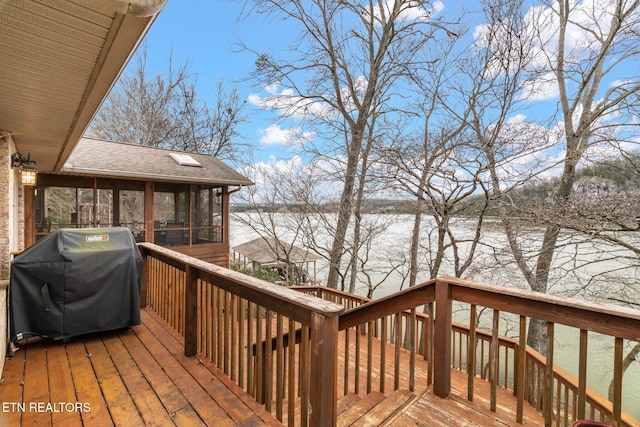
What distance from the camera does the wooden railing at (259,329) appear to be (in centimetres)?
152

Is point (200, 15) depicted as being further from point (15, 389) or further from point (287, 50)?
point (15, 389)

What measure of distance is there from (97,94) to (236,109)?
Answer: 43.3 feet

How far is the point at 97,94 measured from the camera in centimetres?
231

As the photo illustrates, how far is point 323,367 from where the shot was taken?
1.49m

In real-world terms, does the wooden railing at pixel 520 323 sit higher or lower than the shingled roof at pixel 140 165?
lower

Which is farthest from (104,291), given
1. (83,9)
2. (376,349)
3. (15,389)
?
(376,349)

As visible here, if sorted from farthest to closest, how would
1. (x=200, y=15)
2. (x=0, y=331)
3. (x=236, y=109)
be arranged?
1. (x=236, y=109)
2. (x=200, y=15)
3. (x=0, y=331)

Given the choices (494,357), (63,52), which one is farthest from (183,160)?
(494,357)

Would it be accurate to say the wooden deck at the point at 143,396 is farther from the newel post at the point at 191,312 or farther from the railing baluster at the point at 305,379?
the railing baluster at the point at 305,379

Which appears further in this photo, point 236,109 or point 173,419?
point 236,109

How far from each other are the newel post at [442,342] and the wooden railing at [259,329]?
1069 millimetres

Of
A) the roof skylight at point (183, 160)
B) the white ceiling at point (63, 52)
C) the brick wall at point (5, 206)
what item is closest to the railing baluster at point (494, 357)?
the white ceiling at point (63, 52)

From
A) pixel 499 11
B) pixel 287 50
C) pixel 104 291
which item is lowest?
pixel 104 291
